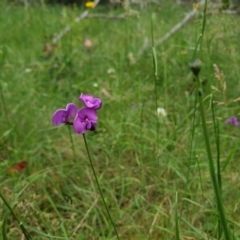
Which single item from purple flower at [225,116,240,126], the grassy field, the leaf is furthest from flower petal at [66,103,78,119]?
purple flower at [225,116,240,126]

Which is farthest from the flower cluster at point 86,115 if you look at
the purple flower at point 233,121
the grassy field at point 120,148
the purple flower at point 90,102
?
the purple flower at point 233,121

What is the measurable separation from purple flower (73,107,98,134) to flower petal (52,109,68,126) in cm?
7

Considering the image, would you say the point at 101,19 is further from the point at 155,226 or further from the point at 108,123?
the point at 155,226

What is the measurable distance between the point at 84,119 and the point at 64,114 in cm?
7

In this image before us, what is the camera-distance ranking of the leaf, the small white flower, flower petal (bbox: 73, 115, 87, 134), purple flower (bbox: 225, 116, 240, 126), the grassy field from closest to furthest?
flower petal (bbox: 73, 115, 87, 134) → the grassy field → the leaf → purple flower (bbox: 225, 116, 240, 126) → the small white flower

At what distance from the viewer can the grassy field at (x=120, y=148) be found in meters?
1.25

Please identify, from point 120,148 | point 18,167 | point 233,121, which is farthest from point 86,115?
point 233,121

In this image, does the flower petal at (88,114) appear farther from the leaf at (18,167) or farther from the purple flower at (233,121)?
the purple flower at (233,121)

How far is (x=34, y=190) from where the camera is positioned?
1.44 metres

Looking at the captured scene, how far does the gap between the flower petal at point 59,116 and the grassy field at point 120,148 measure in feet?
0.77

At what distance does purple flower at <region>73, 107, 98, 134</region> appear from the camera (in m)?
0.87

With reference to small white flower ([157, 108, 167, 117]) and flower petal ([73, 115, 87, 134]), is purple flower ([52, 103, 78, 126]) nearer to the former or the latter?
flower petal ([73, 115, 87, 134])

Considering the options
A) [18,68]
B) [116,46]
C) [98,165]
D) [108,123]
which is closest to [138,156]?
[98,165]

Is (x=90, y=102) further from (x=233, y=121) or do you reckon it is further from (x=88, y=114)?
(x=233, y=121)
